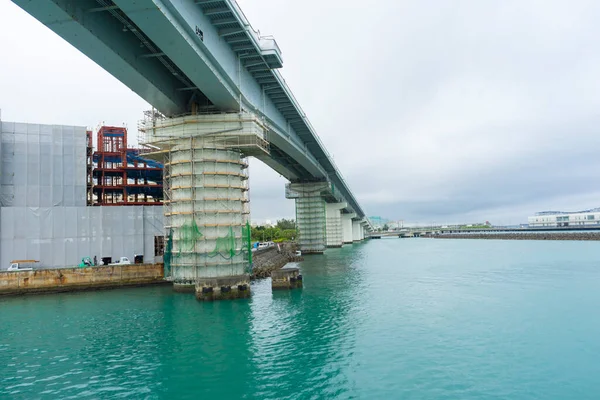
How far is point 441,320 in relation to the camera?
2145cm

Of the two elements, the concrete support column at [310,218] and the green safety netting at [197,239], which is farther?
the concrete support column at [310,218]

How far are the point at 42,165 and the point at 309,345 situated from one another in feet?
147

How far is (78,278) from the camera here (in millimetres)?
32938

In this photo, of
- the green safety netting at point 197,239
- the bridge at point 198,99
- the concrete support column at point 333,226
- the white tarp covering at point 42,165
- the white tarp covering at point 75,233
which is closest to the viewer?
the bridge at point 198,99

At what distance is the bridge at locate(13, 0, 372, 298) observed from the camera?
62.6 feet

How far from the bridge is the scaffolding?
8 centimetres

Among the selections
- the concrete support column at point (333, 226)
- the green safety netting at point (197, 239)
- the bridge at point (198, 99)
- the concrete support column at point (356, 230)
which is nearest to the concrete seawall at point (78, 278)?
the bridge at point (198, 99)

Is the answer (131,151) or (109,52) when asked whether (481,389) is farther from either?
(131,151)

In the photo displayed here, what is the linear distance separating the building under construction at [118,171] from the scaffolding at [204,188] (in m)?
38.8

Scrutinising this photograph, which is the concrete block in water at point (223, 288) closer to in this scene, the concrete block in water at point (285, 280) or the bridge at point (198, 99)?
the bridge at point (198, 99)

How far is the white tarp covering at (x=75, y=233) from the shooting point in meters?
34.6

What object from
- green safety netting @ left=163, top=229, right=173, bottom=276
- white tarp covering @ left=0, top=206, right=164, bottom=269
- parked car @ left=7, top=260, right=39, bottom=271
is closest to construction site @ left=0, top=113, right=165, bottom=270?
white tarp covering @ left=0, top=206, right=164, bottom=269

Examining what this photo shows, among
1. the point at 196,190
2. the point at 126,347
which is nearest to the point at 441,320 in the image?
the point at 126,347

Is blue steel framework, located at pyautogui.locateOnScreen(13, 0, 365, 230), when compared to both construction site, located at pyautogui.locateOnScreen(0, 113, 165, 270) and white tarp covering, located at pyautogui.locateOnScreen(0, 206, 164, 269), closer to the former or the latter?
construction site, located at pyautogui.locateOnScreen(0, 113, 165, 270)
